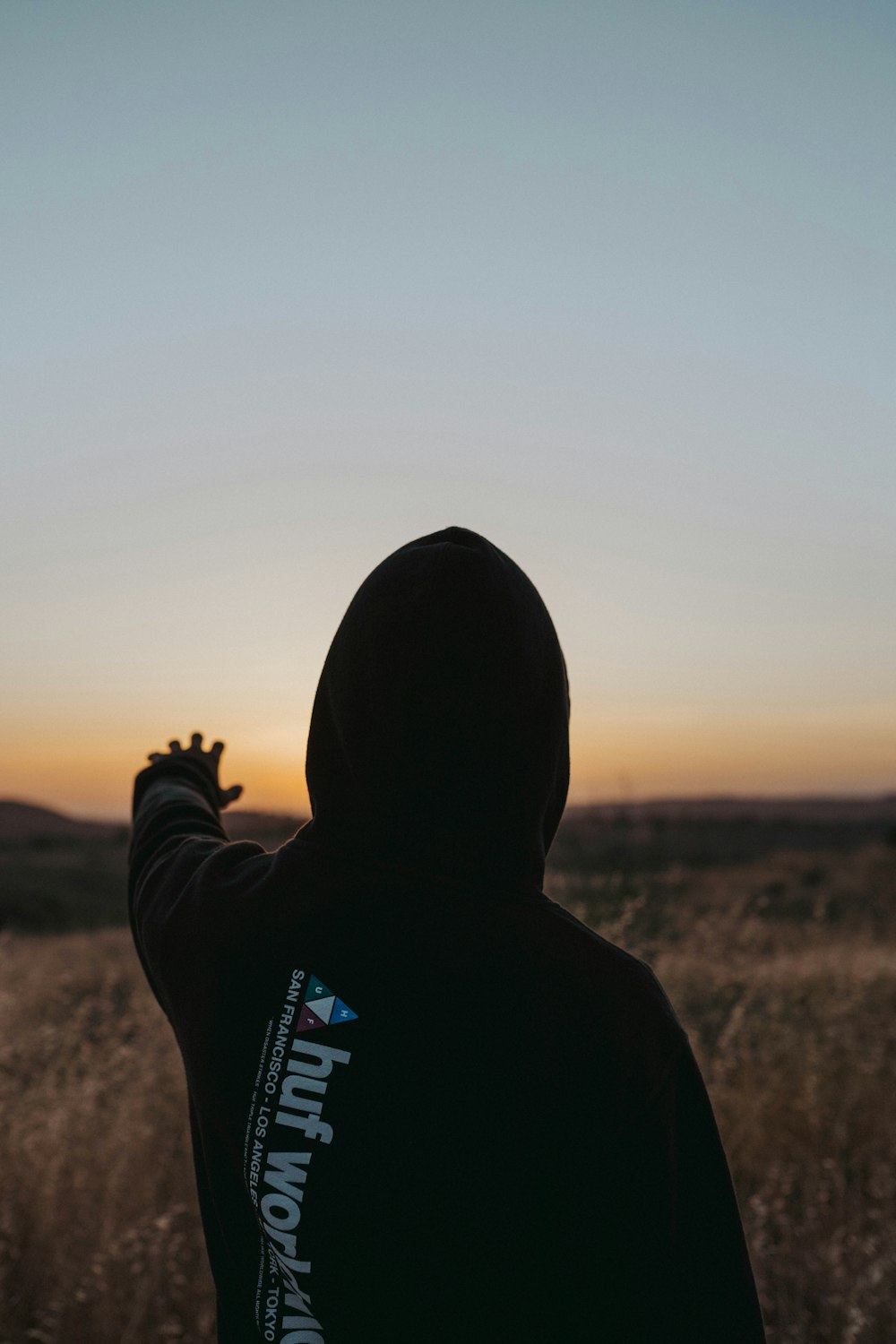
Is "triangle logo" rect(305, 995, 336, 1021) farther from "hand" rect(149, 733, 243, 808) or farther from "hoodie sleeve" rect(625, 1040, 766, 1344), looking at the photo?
"hand" rect(149, 733, 243, 808)

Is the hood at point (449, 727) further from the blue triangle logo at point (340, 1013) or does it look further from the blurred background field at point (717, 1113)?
the blurred background field at point (717, 1113)

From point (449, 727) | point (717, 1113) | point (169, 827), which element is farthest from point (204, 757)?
point (717, 1113)

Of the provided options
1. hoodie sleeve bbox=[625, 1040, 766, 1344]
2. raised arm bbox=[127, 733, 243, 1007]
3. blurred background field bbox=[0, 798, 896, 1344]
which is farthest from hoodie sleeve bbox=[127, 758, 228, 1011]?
blurred background field bbox=[0, 798, 896, 1344]

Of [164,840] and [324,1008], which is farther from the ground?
[164,840]

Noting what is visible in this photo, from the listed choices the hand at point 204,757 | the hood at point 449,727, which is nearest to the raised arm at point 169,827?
the hand at point 204,757

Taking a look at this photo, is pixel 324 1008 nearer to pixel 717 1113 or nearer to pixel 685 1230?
pixel 685 1230

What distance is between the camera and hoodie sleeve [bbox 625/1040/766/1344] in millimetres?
1136

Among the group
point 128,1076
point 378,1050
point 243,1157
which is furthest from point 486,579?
point 128,1076

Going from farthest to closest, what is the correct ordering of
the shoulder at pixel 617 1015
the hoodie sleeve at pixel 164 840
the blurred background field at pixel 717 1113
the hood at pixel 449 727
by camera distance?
the blurred background field at pixel 717 1113
the hoodie sleeve at pixel 164 840
the hood at pixel 449 727
the shoulder at pixel 617 1015

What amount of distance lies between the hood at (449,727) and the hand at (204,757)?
2.48 feet

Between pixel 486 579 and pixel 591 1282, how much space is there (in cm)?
97

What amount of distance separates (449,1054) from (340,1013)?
0.15 metres

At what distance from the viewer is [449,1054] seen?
1116 millimetres

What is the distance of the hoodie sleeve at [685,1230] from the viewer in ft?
3.73
